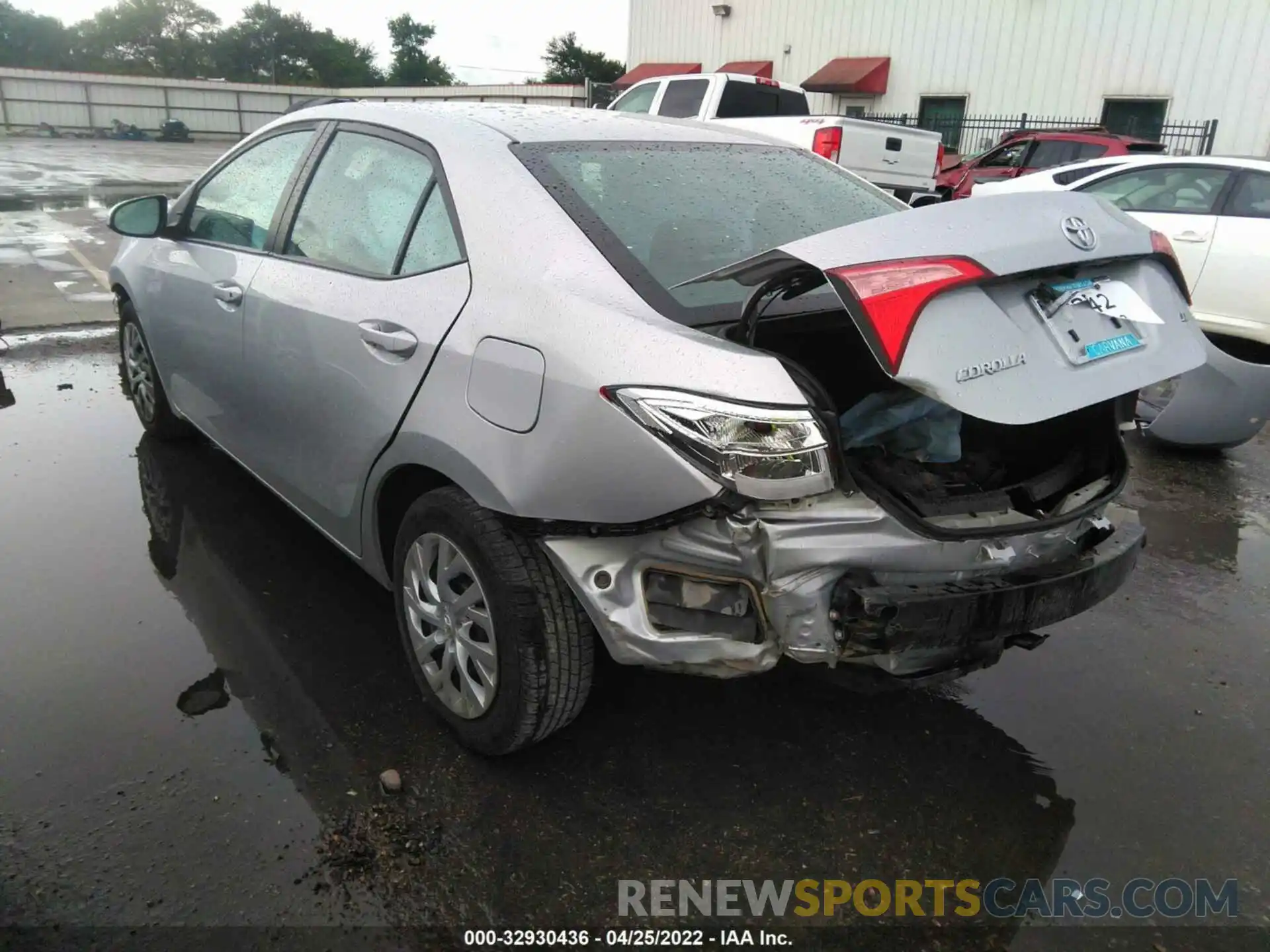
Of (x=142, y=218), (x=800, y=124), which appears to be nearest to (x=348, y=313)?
(x=142, y=218)

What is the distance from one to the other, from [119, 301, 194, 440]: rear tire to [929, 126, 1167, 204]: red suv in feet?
34.2

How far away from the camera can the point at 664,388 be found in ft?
6.31

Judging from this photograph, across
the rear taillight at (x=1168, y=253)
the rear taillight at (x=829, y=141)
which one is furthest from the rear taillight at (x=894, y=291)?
the rear taillight at (x=829, y=141)

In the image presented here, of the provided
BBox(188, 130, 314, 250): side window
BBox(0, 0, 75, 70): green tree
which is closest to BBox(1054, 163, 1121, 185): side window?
BBox(188, 130, 314, 250): side window

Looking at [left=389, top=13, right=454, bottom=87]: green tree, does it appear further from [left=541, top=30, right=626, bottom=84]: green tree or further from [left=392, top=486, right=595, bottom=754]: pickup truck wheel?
[left=392, top=486, right=595, bottom=754]: pickup truck wheel

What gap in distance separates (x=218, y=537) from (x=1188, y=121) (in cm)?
2063

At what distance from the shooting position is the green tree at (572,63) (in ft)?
151

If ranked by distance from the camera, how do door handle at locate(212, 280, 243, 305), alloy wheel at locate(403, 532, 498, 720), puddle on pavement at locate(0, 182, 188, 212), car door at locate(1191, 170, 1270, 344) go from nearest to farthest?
alloy wheel at locate(403, 532, 498, 720) < door handle at locate(212, 280, 243, 305) < car door at locate(1191, 170, 1270, 344) < puddle on pavement at locate(0, 182, 188, 212)

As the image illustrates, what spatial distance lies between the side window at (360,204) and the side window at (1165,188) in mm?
5442

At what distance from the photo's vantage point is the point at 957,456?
7.61 ft

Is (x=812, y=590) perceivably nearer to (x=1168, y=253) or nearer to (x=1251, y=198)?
(x=1168, y=253)

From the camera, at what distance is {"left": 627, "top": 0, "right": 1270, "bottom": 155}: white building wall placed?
17422mm

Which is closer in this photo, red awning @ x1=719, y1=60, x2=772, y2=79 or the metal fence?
the metal fence

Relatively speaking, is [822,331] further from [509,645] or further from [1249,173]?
[1249,173]
